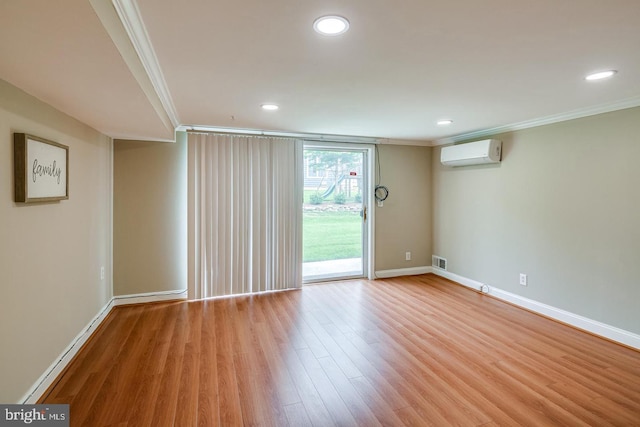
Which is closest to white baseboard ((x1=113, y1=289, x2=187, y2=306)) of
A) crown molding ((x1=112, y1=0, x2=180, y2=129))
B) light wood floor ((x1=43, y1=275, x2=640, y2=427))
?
light wood floor ((x1=43, y1=275, x2=640, y2=427))

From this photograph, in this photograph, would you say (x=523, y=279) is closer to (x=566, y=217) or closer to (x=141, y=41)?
(x=566, y=217)

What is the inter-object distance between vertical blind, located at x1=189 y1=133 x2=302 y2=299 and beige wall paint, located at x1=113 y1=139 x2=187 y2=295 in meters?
0.19

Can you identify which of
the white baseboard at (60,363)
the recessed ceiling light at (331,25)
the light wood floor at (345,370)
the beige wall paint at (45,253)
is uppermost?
the recessed ceiling light at (331,25)

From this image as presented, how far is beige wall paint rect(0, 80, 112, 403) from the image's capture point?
70.4 inches

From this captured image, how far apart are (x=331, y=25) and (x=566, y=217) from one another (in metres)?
3.32

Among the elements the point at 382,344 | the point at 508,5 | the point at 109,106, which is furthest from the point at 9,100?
the point at 382,344

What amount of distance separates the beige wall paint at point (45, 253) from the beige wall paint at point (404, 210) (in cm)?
378

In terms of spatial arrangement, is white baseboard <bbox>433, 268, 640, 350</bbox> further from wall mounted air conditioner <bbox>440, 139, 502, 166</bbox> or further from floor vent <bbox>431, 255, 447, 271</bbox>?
wall mounted air conditioner <bbox>440, 139, 502, 166</bbox>

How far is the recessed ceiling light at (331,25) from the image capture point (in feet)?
4.97

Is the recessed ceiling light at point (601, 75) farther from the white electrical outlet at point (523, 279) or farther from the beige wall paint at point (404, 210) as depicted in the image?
the beige wall paint at point (404, 210)

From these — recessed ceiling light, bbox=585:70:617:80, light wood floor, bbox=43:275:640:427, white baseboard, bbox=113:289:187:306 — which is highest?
recessed ceiling light, bbox=585:70:617:80

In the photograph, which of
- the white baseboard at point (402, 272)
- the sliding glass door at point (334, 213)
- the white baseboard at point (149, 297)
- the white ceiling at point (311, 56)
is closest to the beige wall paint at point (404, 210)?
the white baseboard at point (402, 272)

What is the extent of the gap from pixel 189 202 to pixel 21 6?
10.0 feet

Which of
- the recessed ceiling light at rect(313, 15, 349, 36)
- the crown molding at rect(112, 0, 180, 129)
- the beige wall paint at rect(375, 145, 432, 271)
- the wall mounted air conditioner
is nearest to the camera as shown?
the crown molding at rect(112, 0, 180, 129)
